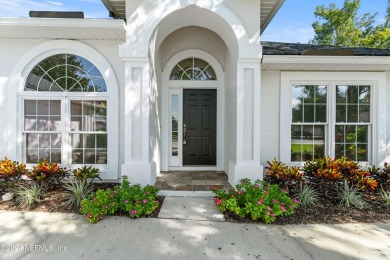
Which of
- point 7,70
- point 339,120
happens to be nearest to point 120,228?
point 7,70

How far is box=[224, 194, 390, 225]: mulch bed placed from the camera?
3541mm

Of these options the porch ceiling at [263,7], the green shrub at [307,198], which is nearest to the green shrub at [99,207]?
the green shrub at [307,198]

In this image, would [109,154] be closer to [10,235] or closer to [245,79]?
[10,235]

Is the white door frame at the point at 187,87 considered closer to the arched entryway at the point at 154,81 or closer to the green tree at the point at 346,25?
the arched entryway at the point at 154,81

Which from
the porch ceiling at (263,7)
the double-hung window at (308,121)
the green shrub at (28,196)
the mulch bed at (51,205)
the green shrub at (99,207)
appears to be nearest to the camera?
the green shrub at (99,207)

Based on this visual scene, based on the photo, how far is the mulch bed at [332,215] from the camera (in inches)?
139

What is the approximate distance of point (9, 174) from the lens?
14.3ft

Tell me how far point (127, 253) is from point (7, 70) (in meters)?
5.24

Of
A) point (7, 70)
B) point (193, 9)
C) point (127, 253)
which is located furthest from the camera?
point (7, 70)

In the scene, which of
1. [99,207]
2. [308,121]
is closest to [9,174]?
[99,207]

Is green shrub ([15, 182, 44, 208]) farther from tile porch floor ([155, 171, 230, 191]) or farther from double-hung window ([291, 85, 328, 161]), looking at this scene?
double-hung window ([291, 85, 328, 161])

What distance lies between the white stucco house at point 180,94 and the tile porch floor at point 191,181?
0.26 metres

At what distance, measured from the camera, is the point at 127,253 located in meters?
2.68

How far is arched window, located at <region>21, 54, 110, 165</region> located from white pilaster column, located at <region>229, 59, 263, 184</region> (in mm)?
3077
